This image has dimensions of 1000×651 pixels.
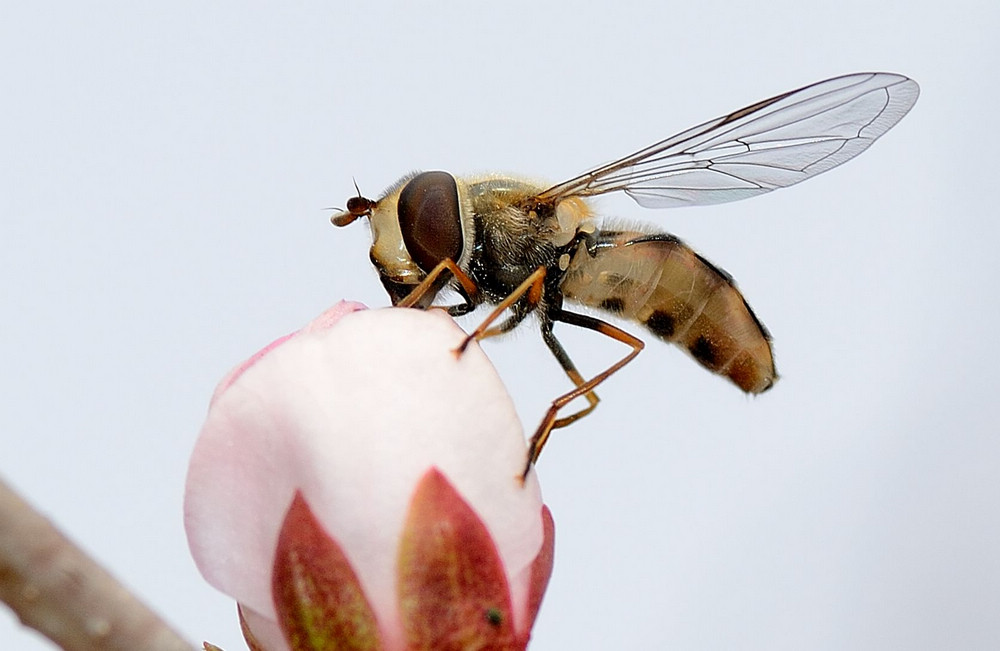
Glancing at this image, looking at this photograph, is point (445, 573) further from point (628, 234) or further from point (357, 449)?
point (628, 234)

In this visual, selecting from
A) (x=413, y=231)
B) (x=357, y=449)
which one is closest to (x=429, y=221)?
(x=413, y=231)

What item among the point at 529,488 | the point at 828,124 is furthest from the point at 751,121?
the point at 529,488

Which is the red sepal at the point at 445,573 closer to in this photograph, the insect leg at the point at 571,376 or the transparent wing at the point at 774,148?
the insect leg at the point at 571,376

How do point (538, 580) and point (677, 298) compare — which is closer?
point (538, 580)

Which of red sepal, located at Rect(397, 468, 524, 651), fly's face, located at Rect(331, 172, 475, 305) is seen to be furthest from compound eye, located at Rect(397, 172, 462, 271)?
red sepal, located at Rect(397, 468, 524, 651)

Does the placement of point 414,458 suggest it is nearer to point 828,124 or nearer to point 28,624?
point 28,624

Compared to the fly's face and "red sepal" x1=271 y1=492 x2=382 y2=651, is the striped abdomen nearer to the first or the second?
the fly's face

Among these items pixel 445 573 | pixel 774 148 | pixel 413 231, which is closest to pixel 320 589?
pixel 445 573
